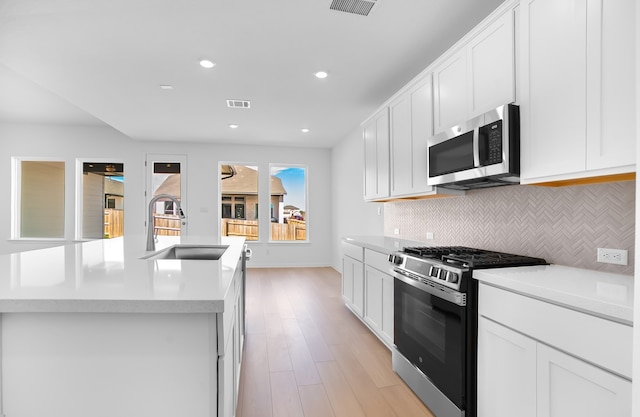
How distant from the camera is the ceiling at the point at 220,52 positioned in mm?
2316

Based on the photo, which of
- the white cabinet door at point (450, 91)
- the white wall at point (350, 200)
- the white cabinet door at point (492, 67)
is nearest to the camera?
the white cabinet door at point (492, 67)

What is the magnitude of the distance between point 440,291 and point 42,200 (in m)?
7.52

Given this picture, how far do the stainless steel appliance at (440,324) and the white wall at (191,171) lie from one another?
4.74 metres

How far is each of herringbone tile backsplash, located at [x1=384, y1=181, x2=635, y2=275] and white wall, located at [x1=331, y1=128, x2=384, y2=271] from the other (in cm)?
175

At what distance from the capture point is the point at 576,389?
123cm

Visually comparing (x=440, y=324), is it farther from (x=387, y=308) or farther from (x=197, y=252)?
(x=197, y=252)

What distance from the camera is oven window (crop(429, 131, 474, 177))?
7.08 ft

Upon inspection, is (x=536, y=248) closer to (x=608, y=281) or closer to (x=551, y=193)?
(x=551, y=193)

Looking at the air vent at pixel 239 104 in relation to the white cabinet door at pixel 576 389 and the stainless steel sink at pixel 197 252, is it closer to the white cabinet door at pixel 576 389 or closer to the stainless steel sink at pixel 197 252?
the stainless steel sink at pixel 197 252

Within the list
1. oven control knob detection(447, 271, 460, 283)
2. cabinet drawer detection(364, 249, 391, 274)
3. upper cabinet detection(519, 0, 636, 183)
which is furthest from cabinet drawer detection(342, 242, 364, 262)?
upper cabinet detection(519, 0, 636, 183)

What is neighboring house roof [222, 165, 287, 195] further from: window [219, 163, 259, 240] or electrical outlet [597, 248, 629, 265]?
electrical outlet [597, 248, 629, 265]

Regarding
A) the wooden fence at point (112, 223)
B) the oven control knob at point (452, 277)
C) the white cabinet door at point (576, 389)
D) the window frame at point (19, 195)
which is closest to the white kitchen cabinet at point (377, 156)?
the oven control knob at point (452, 277)

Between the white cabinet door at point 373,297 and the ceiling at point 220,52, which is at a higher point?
the ceiling at point 220,52

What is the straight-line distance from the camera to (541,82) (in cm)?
166
